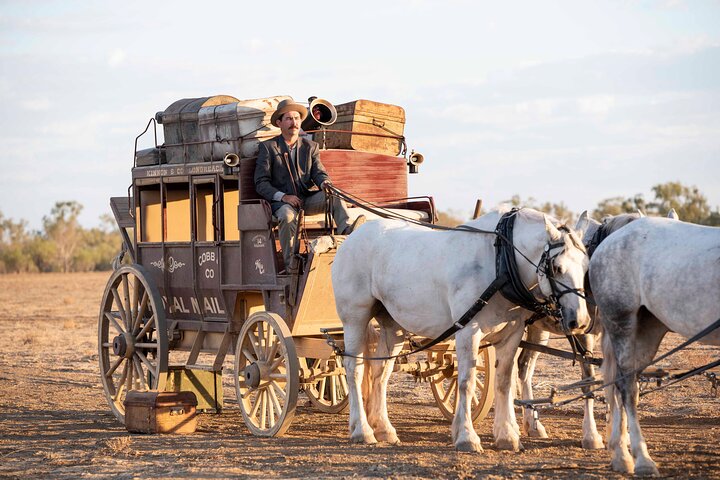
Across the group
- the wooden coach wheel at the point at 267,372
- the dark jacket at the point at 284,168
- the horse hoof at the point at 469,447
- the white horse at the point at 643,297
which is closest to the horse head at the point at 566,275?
the white horse at the point at 643,297

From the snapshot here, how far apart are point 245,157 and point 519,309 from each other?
132 inches

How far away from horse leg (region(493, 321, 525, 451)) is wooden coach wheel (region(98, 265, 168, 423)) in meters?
3.81

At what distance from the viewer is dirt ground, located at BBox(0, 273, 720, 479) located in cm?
776

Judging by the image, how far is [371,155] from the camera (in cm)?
1093

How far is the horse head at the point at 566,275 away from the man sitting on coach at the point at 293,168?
2.71m

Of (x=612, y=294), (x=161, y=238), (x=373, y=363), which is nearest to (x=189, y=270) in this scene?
(x=161, y=238)

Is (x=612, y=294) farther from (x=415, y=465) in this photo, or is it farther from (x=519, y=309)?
(x=415, y=465)

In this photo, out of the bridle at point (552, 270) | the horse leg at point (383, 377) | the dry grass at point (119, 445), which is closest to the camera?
the bridle at point (552, 270)

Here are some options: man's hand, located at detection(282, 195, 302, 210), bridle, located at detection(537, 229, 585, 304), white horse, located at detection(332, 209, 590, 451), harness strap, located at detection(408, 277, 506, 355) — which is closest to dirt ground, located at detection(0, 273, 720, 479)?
white horse, located at detection(332, 209, 590, 451)

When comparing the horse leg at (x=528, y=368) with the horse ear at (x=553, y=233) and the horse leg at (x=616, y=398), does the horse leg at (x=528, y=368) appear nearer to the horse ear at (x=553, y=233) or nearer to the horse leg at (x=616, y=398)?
the horse leg at (x=616, y=398)

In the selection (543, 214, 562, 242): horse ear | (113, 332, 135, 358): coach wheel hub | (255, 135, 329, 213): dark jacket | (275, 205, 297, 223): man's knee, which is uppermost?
(255, 135, 329, 213): dark jacket

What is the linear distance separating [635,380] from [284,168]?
4043 mm

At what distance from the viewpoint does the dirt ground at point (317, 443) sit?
7762 mm

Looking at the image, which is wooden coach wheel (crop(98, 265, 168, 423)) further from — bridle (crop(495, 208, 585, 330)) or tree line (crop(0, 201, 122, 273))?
tree line (crop(0, 201, 122, 273))
